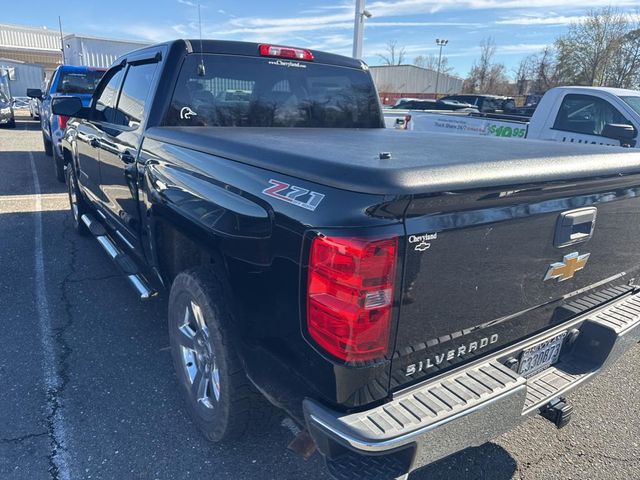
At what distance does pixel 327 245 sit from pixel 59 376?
2.48 m

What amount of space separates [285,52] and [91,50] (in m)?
18.1

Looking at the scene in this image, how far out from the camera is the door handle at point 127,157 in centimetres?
325

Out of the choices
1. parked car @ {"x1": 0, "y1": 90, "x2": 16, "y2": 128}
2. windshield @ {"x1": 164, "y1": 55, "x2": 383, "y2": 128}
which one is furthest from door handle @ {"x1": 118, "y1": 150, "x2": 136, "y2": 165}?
parked car @ {"x1": 0, "y1": 90, "x2": 16, "y2": 128}

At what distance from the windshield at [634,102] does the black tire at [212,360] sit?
22.8ft

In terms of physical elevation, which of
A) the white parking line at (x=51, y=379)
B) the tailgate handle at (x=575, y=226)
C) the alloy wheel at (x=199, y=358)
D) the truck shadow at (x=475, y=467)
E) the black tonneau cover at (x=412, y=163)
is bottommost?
the white parking line at (x=51, y=379)

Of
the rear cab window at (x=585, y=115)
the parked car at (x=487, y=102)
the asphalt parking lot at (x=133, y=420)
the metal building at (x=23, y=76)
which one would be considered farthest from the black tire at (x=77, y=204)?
the metal building at (x=23, y=76)

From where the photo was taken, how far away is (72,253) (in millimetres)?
5395

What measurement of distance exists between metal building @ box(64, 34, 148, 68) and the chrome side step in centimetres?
1562

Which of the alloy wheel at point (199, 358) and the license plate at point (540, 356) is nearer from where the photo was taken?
the license plate at point (540, 356)

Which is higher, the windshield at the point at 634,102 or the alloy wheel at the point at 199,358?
the windshield at the point at 634,102

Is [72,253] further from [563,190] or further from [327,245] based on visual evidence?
[563,190]

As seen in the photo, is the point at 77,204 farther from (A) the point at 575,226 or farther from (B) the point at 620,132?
(B) the point at 620,132

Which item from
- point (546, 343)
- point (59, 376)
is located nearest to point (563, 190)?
point (546, 343)

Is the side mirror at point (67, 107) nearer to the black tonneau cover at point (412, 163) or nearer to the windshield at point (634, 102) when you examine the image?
the black tonneau cover at point (412, 163)
